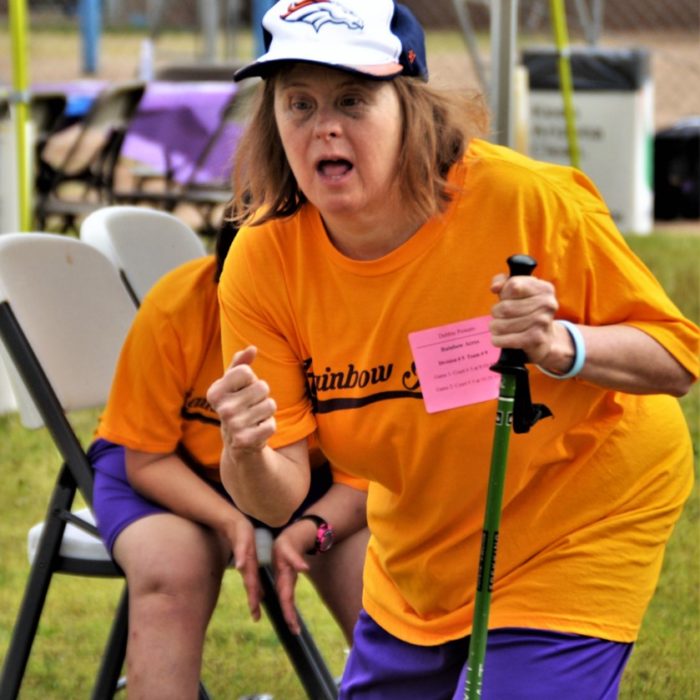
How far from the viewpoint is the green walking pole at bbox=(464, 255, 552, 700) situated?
2.00 m

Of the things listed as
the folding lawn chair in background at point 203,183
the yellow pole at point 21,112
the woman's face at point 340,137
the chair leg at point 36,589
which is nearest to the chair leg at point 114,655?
the chair leg at point 36,589

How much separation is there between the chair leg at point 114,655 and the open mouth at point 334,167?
1271 mm

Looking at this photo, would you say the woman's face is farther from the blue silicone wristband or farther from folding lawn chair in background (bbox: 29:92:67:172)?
folding lawn chair in background (bbox: 29:92:67:172)

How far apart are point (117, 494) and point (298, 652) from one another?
0.49 meters

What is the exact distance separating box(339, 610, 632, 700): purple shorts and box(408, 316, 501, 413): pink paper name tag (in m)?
0.36

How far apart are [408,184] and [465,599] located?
0.65 meters

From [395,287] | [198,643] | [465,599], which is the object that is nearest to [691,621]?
[198,643]

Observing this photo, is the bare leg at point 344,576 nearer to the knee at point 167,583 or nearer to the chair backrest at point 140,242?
the knee at point 167,583

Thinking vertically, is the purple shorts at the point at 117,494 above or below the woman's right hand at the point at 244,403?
below

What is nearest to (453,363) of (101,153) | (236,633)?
(236,633)

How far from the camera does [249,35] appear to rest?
84.0 ft

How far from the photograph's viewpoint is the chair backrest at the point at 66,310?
3195mm

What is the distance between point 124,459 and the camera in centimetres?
314

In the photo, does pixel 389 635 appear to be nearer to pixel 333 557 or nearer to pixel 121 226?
pixel 333 557
